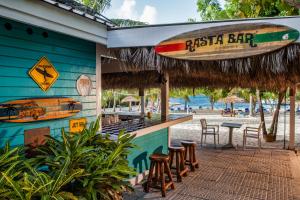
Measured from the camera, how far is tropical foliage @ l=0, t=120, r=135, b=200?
6.86 feet

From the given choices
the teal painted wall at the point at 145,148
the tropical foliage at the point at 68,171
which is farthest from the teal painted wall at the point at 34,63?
the teal painted wall at the point at 145,148

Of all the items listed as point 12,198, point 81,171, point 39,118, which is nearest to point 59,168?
point 81,171

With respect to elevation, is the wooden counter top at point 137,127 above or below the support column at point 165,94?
below

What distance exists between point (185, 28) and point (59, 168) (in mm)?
2399

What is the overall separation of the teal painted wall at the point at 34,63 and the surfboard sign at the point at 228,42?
1.21 meters

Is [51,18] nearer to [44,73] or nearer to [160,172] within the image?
[44,73]

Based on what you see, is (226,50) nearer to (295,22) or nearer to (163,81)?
(295,22)

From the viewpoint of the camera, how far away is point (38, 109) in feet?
9.96

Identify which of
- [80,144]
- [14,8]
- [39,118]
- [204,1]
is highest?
[204,1]

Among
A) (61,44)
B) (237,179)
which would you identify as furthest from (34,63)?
(237,179)

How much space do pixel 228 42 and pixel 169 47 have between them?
79 centimetres

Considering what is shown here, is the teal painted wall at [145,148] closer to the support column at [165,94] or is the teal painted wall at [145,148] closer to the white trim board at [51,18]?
the support column at [165,94]

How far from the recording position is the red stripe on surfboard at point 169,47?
3429 millimetres

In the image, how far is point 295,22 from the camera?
9.85 ft
